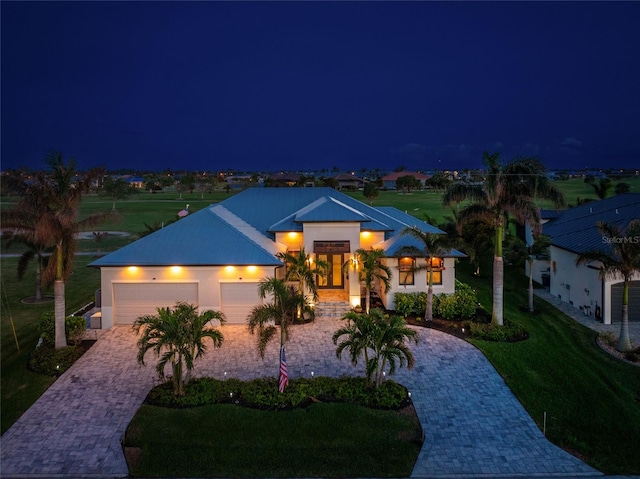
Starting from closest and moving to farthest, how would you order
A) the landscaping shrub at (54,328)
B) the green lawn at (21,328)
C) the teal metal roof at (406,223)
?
the green lawn at (21,328) → the landscaping shrub at (54,328) → the teal metal roof at (406,223)

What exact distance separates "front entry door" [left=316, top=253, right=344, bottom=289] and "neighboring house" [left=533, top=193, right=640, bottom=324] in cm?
1165

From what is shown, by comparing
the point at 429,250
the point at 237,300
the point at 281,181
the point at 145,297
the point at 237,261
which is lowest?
the point at 237,300

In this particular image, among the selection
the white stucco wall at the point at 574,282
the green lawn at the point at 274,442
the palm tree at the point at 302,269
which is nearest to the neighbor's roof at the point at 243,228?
the palm tree at the point at 302,269

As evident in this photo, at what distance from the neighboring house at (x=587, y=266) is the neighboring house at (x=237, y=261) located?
615cm

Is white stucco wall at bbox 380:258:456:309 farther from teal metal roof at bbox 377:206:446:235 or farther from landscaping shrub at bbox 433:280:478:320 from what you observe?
teal metal roof at bbox 377:206:446:235

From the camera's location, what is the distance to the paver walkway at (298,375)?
11266 millimetres

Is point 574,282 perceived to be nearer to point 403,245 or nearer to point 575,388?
point 403,245

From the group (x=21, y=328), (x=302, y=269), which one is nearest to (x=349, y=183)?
(x=302, y=269)

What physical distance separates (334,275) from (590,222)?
14.6 meters

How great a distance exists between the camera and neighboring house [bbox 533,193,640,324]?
837 inches

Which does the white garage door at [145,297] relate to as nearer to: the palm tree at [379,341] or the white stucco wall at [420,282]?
the white stucco wall at [420,282]

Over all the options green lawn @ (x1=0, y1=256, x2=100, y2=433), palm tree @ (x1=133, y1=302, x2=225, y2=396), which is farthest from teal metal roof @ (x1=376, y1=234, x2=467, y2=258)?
green lawn @ (x1=0, y1=256, x2=100, y2=433)

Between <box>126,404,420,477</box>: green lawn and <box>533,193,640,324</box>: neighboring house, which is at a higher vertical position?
<box>533,193,640,324</box>: neighboring house

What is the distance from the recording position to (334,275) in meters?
26.1
